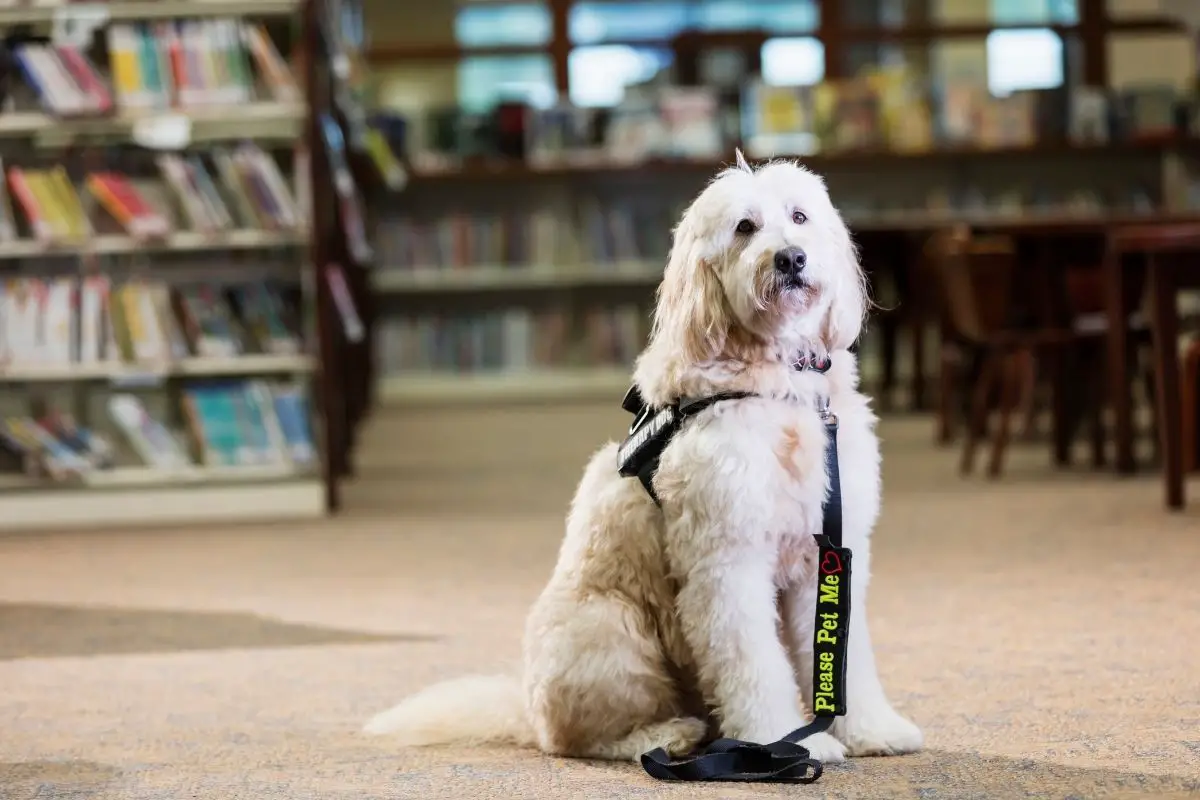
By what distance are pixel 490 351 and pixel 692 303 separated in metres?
8.06

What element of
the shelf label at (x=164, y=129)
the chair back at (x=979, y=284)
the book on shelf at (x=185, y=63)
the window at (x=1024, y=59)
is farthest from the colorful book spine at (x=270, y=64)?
the window at (x=1024, y=59)

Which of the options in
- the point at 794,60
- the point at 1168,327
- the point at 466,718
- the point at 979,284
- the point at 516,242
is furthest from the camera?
the point at 794,60

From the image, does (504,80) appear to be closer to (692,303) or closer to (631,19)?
(631,19)

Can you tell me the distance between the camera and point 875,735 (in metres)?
2.46

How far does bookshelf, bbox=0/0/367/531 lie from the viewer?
575 cm

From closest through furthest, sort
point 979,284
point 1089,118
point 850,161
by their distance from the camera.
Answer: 1. point 979,284
2. point 1089,118
3. point 850,161

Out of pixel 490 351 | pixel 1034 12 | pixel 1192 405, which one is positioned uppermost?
pixel 1034 12

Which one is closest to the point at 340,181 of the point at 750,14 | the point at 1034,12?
the point at 750,14

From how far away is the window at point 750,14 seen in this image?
11492 mm

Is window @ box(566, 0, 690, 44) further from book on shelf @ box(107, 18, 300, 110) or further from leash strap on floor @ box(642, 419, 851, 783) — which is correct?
leash strap on floor @ box(642, 419, 851, 783)

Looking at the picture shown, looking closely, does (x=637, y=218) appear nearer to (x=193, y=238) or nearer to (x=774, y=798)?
(x=193, y=238)

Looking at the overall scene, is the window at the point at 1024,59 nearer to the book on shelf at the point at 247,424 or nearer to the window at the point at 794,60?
the window at the point at 794,60

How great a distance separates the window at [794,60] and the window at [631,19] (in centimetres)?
65

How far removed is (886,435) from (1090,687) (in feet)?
16.2
